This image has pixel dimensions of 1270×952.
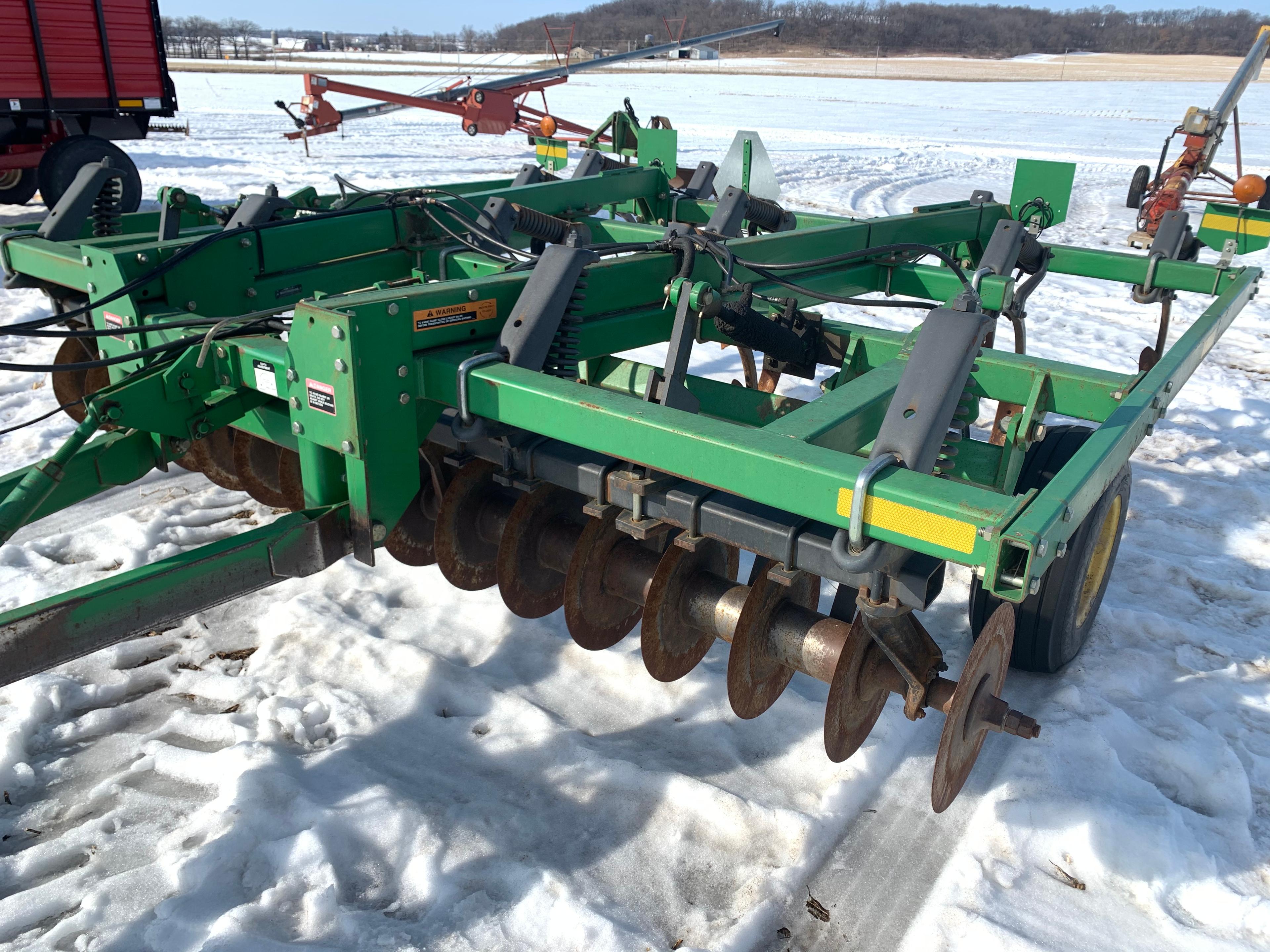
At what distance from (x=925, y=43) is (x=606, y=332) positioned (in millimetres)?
72873

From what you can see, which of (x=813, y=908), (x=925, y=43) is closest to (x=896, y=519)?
(x=813, y=908)

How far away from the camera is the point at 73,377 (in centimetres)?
431

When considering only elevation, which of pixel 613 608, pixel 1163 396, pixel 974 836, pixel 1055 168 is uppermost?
pixel 1055 168

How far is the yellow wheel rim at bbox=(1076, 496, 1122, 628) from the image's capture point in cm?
352

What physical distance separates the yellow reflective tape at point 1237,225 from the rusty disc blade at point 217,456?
4641 millimetres

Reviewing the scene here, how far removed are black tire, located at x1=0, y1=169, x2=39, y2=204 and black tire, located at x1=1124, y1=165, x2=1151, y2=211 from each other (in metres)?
12.9

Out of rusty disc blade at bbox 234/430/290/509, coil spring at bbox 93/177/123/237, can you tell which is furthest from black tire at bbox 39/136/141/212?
rusty disc blade at bbox 234/430/290/509

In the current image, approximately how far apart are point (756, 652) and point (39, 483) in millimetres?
1923

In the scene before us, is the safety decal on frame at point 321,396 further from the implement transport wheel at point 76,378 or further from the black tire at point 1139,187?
the black tire at point 1139,187

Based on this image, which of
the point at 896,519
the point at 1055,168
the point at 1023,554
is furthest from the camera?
the point at 1055,168

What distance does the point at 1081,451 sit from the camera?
2205mm

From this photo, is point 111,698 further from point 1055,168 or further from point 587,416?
point 1055,168

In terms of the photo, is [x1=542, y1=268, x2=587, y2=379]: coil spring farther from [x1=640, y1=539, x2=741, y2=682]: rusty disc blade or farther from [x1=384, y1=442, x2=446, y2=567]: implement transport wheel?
[x1=640, y1=539, x2=741, y2=682]: rusty disc blade

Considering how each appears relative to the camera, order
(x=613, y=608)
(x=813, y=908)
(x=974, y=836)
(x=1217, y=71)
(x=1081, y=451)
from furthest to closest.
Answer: (x=1217, y=71) → (x=613, y=608) → (x=974, y=836) → (x=813, y=908) → (x=1081, y=451)
